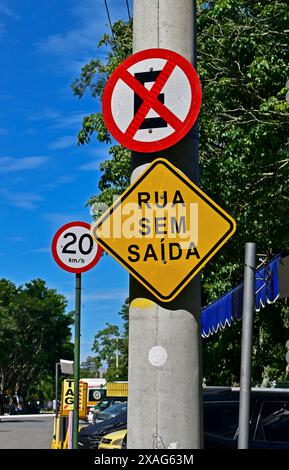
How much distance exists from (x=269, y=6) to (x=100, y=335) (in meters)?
150

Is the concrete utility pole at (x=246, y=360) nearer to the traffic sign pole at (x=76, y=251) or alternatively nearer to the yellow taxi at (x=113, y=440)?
the traffic sign pole at (x=76, y=251)

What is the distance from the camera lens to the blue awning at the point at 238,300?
11.2m

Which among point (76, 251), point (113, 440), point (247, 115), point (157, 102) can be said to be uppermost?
point (247, 115)

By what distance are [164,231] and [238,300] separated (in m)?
9.25

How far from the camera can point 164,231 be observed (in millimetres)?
3947

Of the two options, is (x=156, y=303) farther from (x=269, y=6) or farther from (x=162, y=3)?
(x=269, y=6)

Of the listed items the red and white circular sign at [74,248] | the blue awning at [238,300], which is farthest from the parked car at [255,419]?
the blue awning at [238,300]

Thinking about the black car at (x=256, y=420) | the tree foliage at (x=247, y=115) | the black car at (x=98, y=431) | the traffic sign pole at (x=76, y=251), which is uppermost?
the tree foliage at (x=247, y=115)

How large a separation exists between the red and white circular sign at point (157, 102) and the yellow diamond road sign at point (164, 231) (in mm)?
222

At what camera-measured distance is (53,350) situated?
88.1m

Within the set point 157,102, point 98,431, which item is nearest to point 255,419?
point 157,102

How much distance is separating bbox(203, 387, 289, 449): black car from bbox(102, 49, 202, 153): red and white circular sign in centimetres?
543

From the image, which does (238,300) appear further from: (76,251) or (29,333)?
(29,333)
